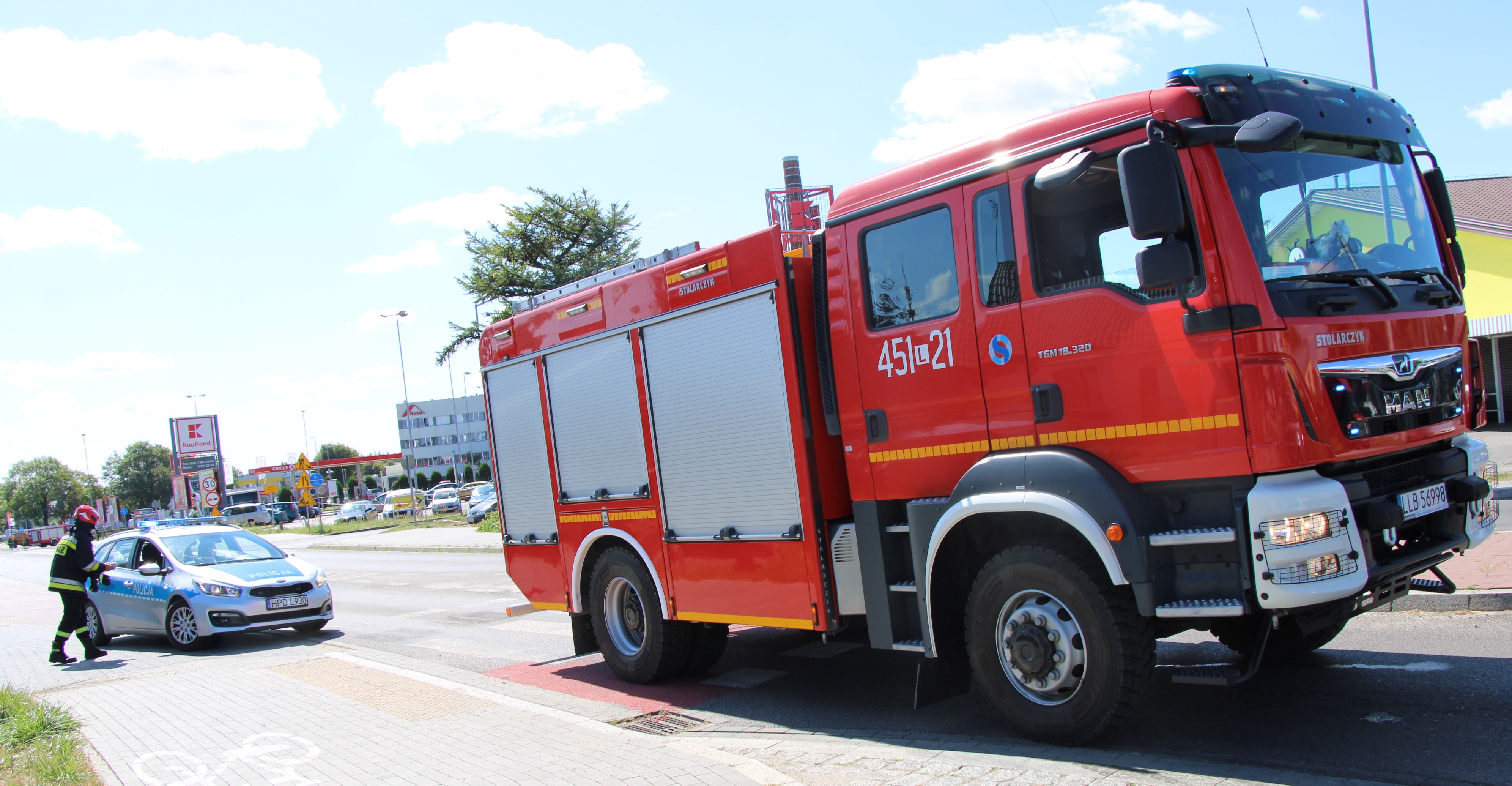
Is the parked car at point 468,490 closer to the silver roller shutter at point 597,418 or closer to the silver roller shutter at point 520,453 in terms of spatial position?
the silver roller shutter at point 520,453

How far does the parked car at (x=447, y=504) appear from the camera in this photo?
5191 cm

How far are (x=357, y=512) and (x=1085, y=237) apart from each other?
58.3m

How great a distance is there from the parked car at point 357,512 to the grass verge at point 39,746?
164 feet

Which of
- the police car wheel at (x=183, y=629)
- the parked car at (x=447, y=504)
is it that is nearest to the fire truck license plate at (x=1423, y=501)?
the police car wheel at (x=183, y=629)

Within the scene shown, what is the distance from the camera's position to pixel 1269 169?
4.56 metres

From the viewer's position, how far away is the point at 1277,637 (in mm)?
5969

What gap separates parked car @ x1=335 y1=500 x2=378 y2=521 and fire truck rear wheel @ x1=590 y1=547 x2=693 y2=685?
51097 mm

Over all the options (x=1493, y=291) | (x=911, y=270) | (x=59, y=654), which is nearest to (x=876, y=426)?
(x=911, y=270)

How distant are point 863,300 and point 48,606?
23258 millimetres

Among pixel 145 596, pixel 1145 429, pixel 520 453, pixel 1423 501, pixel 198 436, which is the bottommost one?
pixel 145 596

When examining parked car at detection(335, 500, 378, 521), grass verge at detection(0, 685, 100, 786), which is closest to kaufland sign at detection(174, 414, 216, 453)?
parked car at detection(335, 500, 378, 521)

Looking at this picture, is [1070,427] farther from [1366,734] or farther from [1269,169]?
[1366,734]

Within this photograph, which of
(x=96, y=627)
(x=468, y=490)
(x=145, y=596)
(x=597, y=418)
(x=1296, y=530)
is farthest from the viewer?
(x=468, y=490)

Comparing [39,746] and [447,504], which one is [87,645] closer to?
[39,746]
